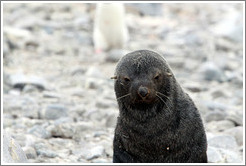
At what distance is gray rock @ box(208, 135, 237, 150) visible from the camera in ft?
19.6

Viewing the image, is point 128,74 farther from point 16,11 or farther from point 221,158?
point 16,11

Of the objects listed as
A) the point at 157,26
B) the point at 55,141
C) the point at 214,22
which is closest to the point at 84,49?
the point at 157,26

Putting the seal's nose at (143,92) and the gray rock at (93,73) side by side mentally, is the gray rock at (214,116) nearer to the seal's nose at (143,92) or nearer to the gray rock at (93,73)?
the seal's nose at (143,92)

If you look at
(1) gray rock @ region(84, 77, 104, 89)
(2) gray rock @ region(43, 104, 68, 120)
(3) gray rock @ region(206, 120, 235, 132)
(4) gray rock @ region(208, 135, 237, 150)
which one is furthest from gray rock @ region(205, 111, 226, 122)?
(1) gray rock @ region(84, 77, 104, 89)

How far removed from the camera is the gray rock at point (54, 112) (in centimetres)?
703

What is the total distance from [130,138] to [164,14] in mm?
12834

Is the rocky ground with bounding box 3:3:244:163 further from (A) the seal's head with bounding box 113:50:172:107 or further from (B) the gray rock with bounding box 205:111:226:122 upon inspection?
(A) the seal's head with bounding box 113:50:172:107

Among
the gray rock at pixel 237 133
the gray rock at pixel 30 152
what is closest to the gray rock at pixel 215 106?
the gray rock at pixel 237 133

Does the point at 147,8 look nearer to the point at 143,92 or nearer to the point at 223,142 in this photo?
the point at 223,142

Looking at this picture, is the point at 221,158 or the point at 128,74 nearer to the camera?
the point at 128,74

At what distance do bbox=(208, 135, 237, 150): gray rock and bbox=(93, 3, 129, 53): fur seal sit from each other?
23.3ft

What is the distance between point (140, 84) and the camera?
14.2 ft

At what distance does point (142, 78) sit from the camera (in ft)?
14.5

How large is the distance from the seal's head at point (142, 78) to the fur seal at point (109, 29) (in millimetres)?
8341
